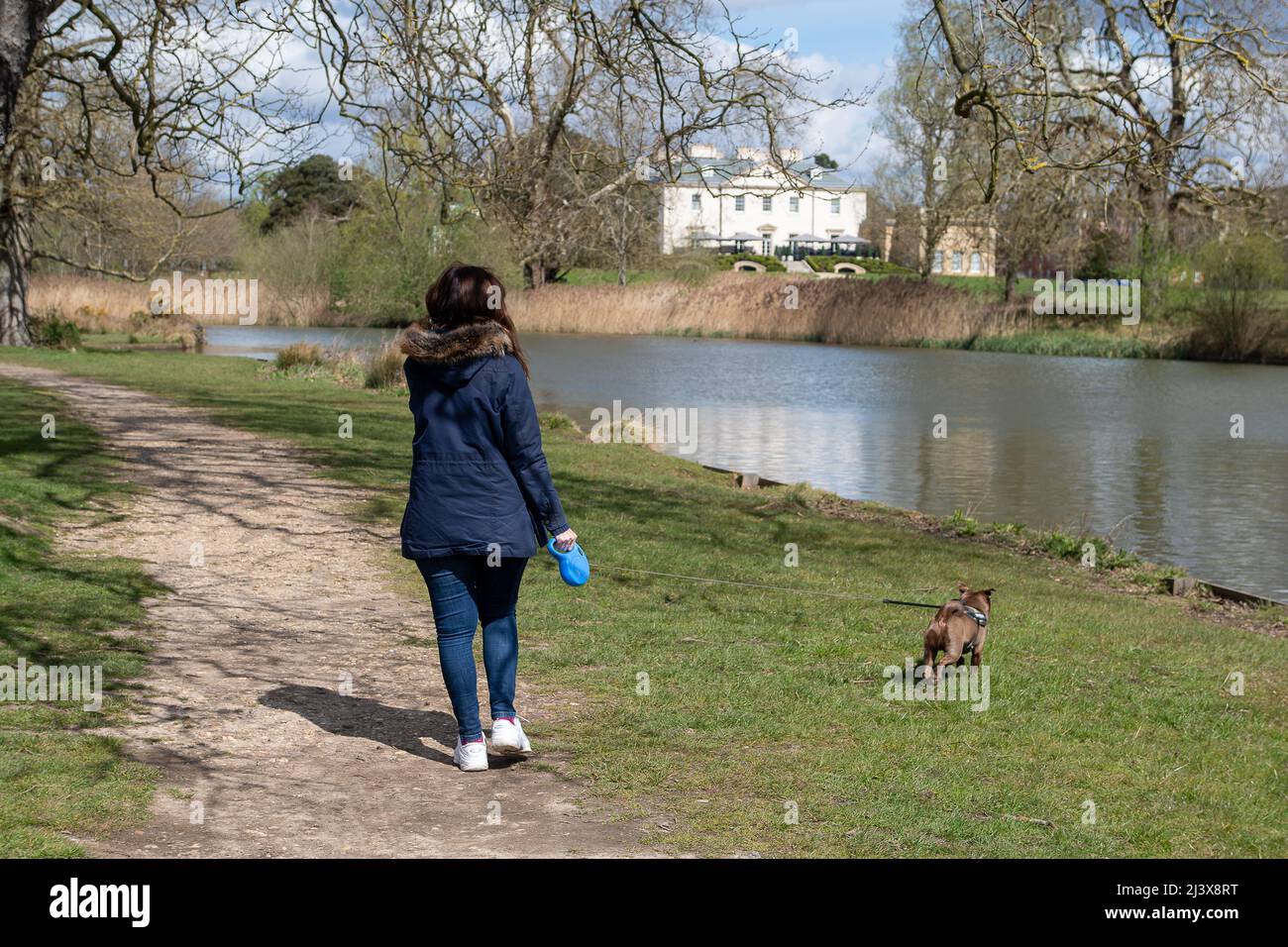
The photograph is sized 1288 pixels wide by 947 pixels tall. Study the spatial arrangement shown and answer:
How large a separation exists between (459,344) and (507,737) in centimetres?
170

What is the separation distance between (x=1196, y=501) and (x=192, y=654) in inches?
600

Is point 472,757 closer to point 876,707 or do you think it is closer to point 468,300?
point 468,300

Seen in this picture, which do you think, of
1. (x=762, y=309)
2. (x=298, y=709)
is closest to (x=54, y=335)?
(x=298, y=709)

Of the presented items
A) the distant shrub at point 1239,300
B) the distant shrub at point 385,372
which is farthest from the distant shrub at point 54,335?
the distant shrub at point 1239,300

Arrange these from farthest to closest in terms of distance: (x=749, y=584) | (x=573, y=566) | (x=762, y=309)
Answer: (x=762, y=309) → (x=749, y=584) → (x=573, y=566)

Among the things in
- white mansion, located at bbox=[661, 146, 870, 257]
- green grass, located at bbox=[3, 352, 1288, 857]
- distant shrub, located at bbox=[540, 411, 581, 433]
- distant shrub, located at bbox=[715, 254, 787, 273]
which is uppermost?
white mansion, located at bbox=[661, 146, 870, 257]

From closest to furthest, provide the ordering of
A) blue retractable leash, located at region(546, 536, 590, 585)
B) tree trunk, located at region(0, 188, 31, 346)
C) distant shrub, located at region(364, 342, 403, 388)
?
1. blue retractable leash, located at region(546, 536, 590, 585)
2. distant shrub, located at region(364, 342, 403, 388)
3. tree trunk, located at region(0, 188, 31, 346)

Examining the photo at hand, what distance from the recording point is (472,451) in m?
5.68

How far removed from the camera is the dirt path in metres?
5.04

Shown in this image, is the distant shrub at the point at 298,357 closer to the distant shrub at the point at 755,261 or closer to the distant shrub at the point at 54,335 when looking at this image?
the distant shrub at the point at 54,335

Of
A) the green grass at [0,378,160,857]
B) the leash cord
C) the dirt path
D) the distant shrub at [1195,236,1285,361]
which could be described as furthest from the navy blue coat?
the distant shrub at [1195,236,1285,361]

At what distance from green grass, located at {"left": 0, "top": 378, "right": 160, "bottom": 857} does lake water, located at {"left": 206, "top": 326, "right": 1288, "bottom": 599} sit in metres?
10.5

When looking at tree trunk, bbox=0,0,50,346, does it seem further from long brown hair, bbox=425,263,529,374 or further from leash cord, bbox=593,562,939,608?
long brown hair, bbox=425,263,529,374

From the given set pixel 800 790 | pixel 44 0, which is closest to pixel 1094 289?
pixel 44 0
